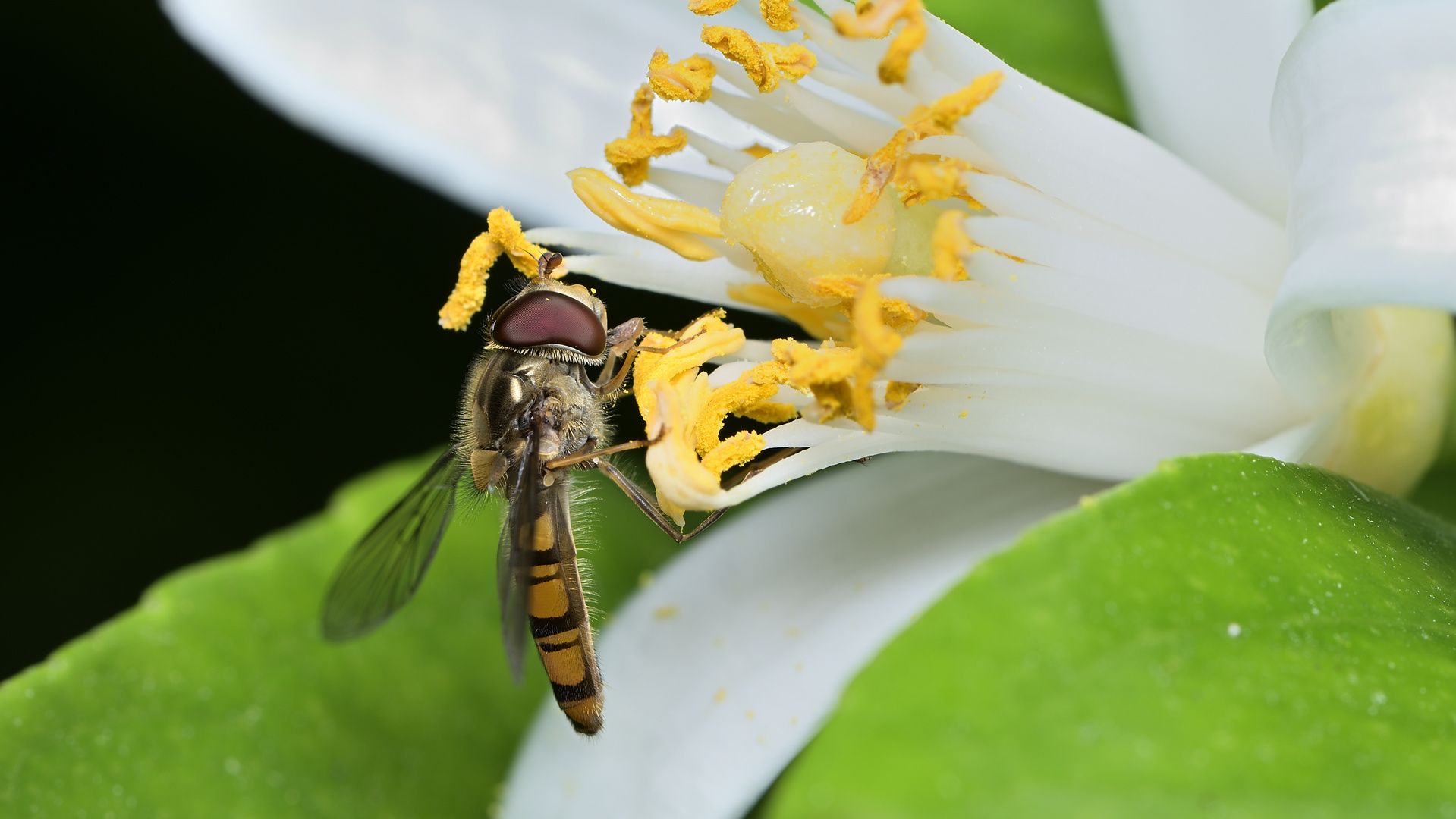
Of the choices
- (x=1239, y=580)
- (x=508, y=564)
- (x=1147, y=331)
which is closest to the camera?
(x=1239, y=580)

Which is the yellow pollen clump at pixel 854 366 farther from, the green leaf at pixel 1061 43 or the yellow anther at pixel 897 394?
the green leaf at pixel 1061 43

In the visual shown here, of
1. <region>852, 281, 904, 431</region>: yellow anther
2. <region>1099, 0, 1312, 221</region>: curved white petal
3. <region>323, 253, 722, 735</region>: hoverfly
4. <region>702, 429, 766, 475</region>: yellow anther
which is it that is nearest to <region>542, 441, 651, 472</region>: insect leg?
<region>323, 253, 722, 735</region>: hoverfly

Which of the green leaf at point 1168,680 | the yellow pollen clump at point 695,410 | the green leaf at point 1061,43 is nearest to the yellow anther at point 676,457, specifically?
the yellow pollen clump at point 695,410

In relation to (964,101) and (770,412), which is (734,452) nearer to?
(770,412)

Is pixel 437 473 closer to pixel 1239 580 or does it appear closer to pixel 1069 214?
Answer: pixel 1069 214

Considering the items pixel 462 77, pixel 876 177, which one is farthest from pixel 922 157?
pixel 462 77

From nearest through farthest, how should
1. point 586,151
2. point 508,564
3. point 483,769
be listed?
point 508,564 → point 483,769 → point 586,151

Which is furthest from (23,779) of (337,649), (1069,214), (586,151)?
(1069,214)
